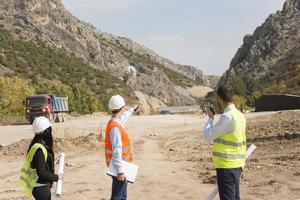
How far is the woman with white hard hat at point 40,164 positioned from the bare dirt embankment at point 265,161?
5079mm

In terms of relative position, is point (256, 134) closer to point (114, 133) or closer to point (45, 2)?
point (114, 133)

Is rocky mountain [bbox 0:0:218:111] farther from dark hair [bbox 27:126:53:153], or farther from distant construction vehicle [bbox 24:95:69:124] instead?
dark hair [bbox 27:126:53:153]

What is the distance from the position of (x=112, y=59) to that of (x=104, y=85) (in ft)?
121

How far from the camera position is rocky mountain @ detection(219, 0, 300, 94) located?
10155cm

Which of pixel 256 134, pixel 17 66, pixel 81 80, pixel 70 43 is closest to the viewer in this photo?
pixel 256 134

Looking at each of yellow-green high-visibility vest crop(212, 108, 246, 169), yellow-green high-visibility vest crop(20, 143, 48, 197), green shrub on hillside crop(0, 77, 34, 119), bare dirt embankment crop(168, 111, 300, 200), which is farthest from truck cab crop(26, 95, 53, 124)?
yellow-green high-visibility vest crop(212, 108, 246, 169)

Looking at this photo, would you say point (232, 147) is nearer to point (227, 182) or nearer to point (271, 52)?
point (227, 182)

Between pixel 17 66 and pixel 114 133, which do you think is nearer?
pixel 114 133

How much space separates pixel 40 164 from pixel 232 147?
2.14 meters

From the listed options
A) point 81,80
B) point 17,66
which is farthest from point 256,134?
point 81,80

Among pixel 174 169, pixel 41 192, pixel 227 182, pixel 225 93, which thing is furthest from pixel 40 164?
pixel 174 169

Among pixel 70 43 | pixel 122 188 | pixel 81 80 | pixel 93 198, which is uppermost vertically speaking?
pixel 70 43

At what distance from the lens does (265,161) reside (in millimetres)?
14797

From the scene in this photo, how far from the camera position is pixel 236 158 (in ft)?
19.4
